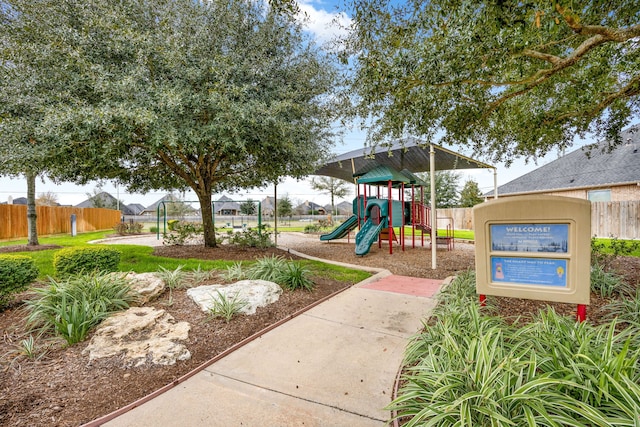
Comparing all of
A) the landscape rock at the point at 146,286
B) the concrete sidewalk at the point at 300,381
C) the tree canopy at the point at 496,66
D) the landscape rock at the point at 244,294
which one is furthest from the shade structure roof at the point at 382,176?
the landscape rock at the point at 146,286

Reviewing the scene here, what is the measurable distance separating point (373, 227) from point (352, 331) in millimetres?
6895

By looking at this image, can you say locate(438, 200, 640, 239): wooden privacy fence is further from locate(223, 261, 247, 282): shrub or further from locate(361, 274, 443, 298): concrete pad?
locate(223, 261, 247, 282): shrub

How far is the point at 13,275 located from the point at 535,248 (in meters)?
6.05

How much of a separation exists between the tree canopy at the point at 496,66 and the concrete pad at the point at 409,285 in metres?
2.91

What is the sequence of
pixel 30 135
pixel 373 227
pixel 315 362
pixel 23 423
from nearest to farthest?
pixel 23 423 < pixel 315 362 < pixel 30 135 < pixel 373 227

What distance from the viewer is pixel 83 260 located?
4.75m

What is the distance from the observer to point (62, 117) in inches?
203

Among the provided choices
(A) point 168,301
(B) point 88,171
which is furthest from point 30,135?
(A) point 168,301

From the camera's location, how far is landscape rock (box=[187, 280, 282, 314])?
13.2 ft

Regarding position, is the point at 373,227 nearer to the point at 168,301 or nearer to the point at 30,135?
the point at 168,301

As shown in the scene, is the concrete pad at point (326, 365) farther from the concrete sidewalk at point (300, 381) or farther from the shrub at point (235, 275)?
the shrub at point (235, 275)

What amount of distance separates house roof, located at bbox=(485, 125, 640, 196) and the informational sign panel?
1360cm

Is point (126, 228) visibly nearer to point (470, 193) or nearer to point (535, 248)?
point (535, 248)

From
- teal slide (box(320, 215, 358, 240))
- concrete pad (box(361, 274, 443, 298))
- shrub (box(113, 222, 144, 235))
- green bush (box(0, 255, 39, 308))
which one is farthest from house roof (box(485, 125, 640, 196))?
shrub (box(113, 222, 144, 235))
